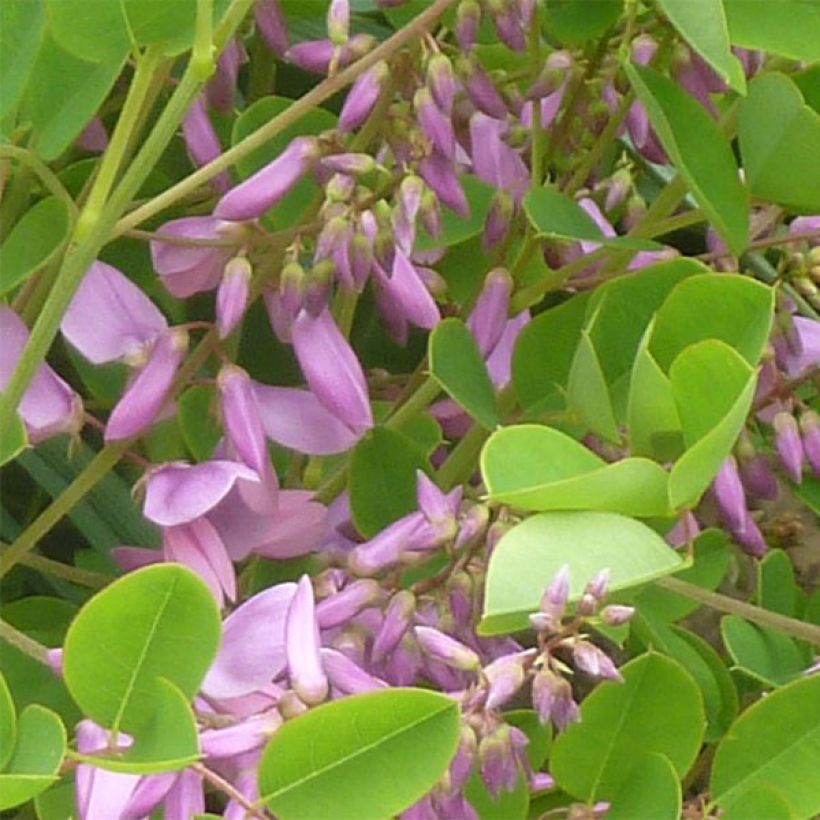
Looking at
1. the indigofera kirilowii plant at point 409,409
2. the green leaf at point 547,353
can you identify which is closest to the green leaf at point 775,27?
the indigofera kirilowii plant at point 409,409

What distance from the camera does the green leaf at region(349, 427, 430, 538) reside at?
0.48 meters

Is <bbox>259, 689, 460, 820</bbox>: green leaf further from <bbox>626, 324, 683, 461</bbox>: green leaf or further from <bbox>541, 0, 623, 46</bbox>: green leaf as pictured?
<bbox>541, 0, 623, 46</bbox>: green leaf

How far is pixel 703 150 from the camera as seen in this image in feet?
1.45

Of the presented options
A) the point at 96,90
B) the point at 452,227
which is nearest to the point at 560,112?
the point at 452,227

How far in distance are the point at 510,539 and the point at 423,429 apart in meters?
0.18

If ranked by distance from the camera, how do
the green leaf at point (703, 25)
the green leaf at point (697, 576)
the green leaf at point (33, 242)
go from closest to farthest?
the green leaf at point (703, 25)
the green leaf at point (33, 242)
the green leaf at point (697, 576)

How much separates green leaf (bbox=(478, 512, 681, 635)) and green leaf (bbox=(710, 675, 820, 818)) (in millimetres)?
108

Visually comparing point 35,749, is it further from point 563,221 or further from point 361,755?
point 563,221

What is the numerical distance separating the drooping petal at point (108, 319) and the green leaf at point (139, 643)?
15 centimetres

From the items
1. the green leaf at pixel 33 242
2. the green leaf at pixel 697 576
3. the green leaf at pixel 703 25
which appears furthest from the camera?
the green leaf at pixel 697 576

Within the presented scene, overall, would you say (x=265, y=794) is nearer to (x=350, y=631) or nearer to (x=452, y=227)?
(x=350, y=631)

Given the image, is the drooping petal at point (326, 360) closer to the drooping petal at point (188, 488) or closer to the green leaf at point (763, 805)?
the drooping petal at point (188, 488)

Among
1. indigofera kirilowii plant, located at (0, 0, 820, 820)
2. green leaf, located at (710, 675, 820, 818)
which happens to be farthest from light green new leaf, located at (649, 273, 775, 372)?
green leaf, located at (710, 675, 820, 818)

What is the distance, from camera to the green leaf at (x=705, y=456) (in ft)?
1.12
